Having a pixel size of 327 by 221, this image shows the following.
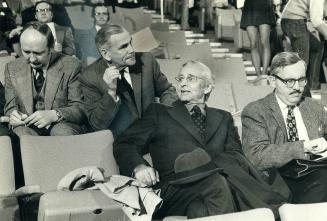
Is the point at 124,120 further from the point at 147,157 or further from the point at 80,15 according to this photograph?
the point at 80,15

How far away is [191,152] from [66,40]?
266 centimetres

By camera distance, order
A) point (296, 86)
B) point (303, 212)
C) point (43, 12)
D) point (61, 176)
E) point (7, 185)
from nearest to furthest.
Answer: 1. point (303, 212)
2. point (7, 185)
3. point (61, 176)
4. point (296, 86)
5. point (43, 12)

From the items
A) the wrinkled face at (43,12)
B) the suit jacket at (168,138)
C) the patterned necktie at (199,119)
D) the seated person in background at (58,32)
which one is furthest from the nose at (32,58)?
the wrinkled face at (43,12)

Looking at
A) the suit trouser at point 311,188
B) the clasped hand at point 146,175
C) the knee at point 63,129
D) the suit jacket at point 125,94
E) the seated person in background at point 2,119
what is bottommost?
the suit trouser at point 311,188

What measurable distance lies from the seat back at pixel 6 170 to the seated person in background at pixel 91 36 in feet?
8.88

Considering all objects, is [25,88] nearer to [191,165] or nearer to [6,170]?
[6,170]

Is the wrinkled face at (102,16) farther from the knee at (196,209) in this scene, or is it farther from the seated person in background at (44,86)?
the knee at (196,209)

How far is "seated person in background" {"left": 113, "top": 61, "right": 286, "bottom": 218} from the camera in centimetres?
292

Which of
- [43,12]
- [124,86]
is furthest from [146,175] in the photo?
[43,12]

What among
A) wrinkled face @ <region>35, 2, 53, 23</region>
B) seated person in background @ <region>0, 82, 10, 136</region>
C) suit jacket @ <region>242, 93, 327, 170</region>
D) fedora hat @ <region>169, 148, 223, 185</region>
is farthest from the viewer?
wrinkled face @ <region>35, 2, 53, 23</region>

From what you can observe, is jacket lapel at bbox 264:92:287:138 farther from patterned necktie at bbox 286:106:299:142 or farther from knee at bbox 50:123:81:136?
knee at bbox 50:123:81:136

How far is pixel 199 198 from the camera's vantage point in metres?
2.92

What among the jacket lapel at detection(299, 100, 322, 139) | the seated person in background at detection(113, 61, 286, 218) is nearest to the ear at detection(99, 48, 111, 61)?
the seated person in background at detection(113, 61, 286, 218)

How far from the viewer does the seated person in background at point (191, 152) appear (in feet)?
9.57
